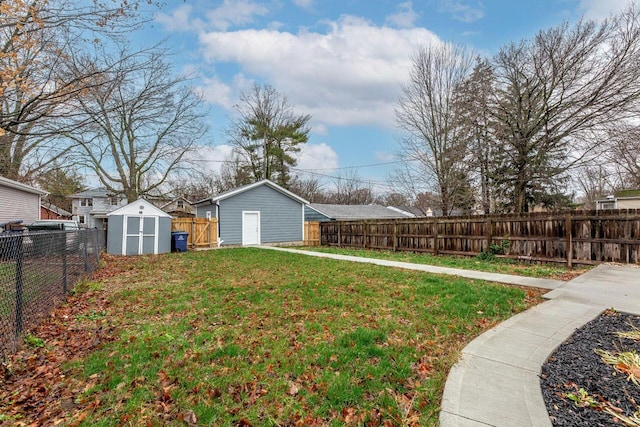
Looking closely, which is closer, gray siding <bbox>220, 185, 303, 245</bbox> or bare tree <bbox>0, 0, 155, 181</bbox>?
bare tree <bbox>0, 0, 155, 181</bbox>

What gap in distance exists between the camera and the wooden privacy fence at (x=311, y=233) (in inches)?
784

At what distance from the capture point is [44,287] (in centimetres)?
454

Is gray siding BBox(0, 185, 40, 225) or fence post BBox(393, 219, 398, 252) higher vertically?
gray siding BBox(0, 185, 40, 225)

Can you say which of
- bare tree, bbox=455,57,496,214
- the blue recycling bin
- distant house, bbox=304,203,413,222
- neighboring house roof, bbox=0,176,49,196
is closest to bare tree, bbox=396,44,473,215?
bare tree, bbox=455,57,496,214

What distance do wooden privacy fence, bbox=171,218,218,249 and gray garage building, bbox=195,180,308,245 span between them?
0.36 m

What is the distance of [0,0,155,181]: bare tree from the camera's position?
15.2ft

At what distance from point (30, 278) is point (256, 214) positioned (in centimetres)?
1448

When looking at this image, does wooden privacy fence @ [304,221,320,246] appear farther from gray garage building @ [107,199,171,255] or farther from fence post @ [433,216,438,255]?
fence post @ [433,216,438,255]

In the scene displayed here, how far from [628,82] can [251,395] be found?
17478mm

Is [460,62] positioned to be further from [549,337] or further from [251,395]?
[251,395]

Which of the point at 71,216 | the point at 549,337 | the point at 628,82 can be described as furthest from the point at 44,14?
the point at 71,216

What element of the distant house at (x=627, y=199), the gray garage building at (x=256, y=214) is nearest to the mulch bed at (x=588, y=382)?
the gray garage building at (x=256, y=214)

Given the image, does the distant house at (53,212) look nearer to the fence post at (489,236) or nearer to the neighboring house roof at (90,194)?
the neighboring house roof at (90,194)

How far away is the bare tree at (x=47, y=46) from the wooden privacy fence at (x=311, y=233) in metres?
14.9
